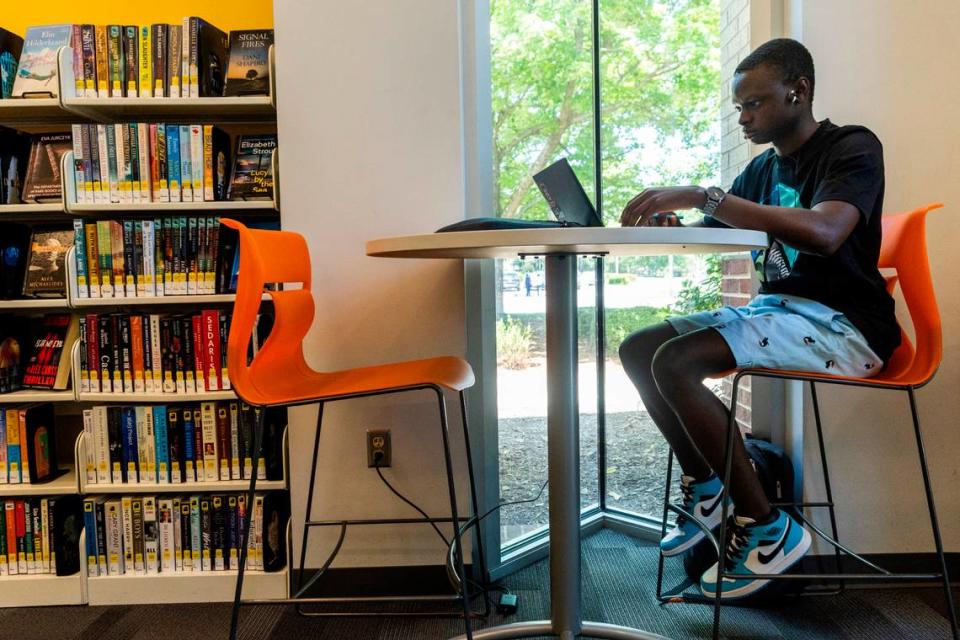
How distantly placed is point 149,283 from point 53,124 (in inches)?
29.7

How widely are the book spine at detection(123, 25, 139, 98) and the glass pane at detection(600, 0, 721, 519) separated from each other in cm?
147

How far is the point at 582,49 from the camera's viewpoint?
239 cm

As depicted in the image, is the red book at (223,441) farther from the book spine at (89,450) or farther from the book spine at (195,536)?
the book spine at (89,450)

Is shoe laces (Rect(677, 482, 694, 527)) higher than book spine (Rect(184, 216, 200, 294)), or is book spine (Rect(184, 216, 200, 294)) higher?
book spine (Rect(184, 216, 200, 294))

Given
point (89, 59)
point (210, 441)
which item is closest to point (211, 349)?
point (210, 441)

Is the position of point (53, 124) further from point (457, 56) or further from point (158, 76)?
point (457, 56)

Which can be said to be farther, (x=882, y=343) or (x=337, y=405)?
(x=337, y=405)

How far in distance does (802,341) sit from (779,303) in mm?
187

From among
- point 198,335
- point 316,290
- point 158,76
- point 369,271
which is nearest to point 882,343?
point 369,271

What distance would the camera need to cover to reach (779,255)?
186cm

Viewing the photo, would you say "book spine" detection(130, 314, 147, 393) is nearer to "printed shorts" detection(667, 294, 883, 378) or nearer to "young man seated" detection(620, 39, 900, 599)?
"young man seated" detection(620, 39, 900, 599)

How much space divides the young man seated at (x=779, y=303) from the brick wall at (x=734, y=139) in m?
0.32

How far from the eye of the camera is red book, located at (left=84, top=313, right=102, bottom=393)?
205cm

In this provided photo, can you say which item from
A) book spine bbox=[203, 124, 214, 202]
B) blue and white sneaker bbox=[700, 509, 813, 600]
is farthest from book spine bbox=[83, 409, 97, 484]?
blue and white sneaker bbox=[700, 509, 813, 600]
